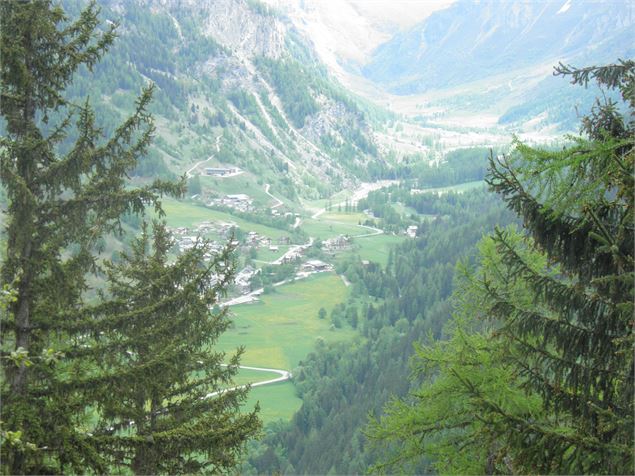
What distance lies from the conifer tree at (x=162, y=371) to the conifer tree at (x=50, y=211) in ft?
1.64

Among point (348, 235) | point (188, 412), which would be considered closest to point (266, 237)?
point (348, 235)

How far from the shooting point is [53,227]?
13102 millimetres

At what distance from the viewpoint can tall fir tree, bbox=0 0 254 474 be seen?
12289mm

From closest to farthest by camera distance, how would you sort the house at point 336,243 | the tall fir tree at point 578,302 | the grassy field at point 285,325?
1. the tall fir tree at point 578,302
2. the grassy field at point 285,325
3. the house at point 336,243

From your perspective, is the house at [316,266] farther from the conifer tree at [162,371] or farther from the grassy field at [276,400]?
the conifer tree at [162,371]

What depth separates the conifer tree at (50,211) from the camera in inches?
484

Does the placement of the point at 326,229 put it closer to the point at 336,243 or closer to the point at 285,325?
the point at 336,243

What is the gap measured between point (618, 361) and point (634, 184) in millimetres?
2788

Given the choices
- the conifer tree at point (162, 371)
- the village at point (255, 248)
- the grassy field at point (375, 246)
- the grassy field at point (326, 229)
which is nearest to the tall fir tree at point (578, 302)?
the conifer tree at point (162, 371)

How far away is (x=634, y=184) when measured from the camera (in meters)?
9.16

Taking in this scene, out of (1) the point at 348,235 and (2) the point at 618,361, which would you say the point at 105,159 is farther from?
(1) the point at 348,235

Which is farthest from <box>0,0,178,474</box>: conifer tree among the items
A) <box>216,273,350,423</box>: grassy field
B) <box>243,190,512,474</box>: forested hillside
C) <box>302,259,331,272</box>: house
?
<box>302,259,331,272</box>: house

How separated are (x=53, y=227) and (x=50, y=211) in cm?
31

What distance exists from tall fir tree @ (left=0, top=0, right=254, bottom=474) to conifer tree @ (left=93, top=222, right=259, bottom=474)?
0.30 feet
